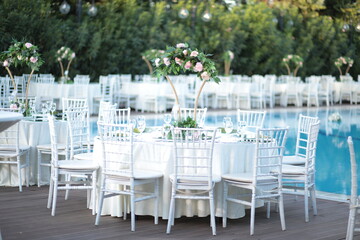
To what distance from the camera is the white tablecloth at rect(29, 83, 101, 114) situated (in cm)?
1445

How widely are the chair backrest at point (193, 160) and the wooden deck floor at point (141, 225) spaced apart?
40 centimetres

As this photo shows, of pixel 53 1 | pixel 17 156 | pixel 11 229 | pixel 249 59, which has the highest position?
pixel 53 1

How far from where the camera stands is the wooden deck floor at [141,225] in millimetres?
4945

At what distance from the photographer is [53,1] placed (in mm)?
19406

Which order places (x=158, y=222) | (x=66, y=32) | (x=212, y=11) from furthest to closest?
(x=212, y=11)
(x=66, y=32)
(x=158, y=222)

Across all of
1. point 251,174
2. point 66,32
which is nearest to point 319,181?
point 251,174

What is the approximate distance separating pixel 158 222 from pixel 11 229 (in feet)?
3.93

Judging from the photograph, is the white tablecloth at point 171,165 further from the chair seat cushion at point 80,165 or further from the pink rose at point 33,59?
the pink rose at point 33,59

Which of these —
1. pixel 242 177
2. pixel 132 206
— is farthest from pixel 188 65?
pixel 132 206

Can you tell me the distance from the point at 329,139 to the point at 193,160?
7.00m

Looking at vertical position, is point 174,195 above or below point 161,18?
below

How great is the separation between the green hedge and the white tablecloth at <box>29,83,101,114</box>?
7.58 ft

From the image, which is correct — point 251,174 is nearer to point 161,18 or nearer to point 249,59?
point 161,18

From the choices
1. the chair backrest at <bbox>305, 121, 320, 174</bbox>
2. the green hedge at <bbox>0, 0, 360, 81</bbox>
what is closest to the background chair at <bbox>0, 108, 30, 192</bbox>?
the chair backrest at <bbox>305, 121, 320, 174</bbox>
